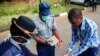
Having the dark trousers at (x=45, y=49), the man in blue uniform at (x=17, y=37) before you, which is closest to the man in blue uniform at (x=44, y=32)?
the dark trousers at (x=45, y=49)

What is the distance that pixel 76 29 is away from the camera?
16.1 feet

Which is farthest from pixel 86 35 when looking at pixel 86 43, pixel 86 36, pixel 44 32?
pixel 44 32

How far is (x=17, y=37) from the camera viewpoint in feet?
11.1

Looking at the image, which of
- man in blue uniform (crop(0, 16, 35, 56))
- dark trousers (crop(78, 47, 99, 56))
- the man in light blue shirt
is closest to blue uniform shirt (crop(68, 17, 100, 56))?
the man in light blue shirt

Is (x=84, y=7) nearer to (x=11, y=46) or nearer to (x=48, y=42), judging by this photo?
(x=48, y=42)

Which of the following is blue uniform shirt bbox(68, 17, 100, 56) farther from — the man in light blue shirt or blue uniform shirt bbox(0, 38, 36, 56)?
blue uniform shirt bbox(0, 38, 36, 56)

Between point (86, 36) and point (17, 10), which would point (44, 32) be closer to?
point (86, 36)

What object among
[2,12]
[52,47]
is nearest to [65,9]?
[2,12]

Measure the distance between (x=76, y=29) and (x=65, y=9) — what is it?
13207 mm

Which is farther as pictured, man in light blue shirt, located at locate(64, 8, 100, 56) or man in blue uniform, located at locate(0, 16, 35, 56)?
man in light blue shirt, located at locate(64, 8, 100, 56)

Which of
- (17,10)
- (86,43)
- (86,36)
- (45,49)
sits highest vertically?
(86,36)

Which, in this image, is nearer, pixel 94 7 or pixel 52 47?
pixel 52 47

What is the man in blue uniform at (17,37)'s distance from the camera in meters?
3.33

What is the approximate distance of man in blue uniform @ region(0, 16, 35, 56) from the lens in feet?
10.9
